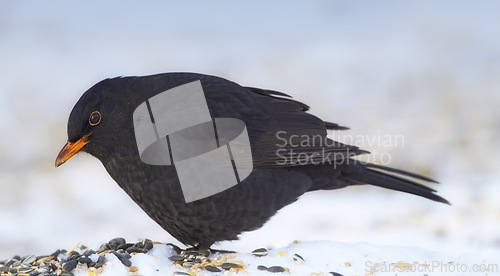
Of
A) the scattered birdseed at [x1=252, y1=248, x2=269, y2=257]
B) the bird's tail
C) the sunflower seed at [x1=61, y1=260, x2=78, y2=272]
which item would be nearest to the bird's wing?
the bird's tail

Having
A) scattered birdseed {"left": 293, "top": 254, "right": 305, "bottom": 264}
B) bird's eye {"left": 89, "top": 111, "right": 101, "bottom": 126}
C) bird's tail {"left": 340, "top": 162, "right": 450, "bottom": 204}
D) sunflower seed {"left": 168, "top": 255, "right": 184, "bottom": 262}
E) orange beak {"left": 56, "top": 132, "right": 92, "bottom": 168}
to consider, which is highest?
bird's eye {"left": 89, "top": 111, "right": 101, "bottom": 126}

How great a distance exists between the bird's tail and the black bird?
9 cm

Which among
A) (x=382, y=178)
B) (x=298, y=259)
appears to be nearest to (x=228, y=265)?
(x=298, y=259)

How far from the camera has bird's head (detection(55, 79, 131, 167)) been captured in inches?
153

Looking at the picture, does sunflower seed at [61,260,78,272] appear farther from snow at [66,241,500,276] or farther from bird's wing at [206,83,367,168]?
bird's wing at [206,83,367,168]

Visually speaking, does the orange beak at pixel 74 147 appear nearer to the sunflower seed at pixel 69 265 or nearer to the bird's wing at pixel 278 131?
the sunflower seed at pixel 69 265

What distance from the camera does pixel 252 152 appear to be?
4.12 m

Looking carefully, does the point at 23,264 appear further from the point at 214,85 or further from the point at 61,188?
the point at 61,188

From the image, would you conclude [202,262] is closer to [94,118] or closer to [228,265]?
[228,265]

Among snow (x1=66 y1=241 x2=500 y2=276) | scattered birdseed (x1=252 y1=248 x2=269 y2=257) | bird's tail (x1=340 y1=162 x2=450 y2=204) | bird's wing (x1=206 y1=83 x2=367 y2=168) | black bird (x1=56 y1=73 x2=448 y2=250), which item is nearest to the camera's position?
snow (x1=66 y1=241 x2=500 y2=276)

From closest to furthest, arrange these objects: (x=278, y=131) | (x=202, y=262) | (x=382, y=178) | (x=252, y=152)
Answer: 1. (x=202, y=262)
2. (x=252, y=152)
3. (x=278, y=131)
4. (x=382, y=178)

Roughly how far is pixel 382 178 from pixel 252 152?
120 cm

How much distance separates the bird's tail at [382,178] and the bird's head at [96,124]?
1.70m

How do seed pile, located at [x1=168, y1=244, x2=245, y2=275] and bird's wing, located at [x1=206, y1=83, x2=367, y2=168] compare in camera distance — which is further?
bird's wing, located at [x1=206, y1=83, x2=367, y2=168]
